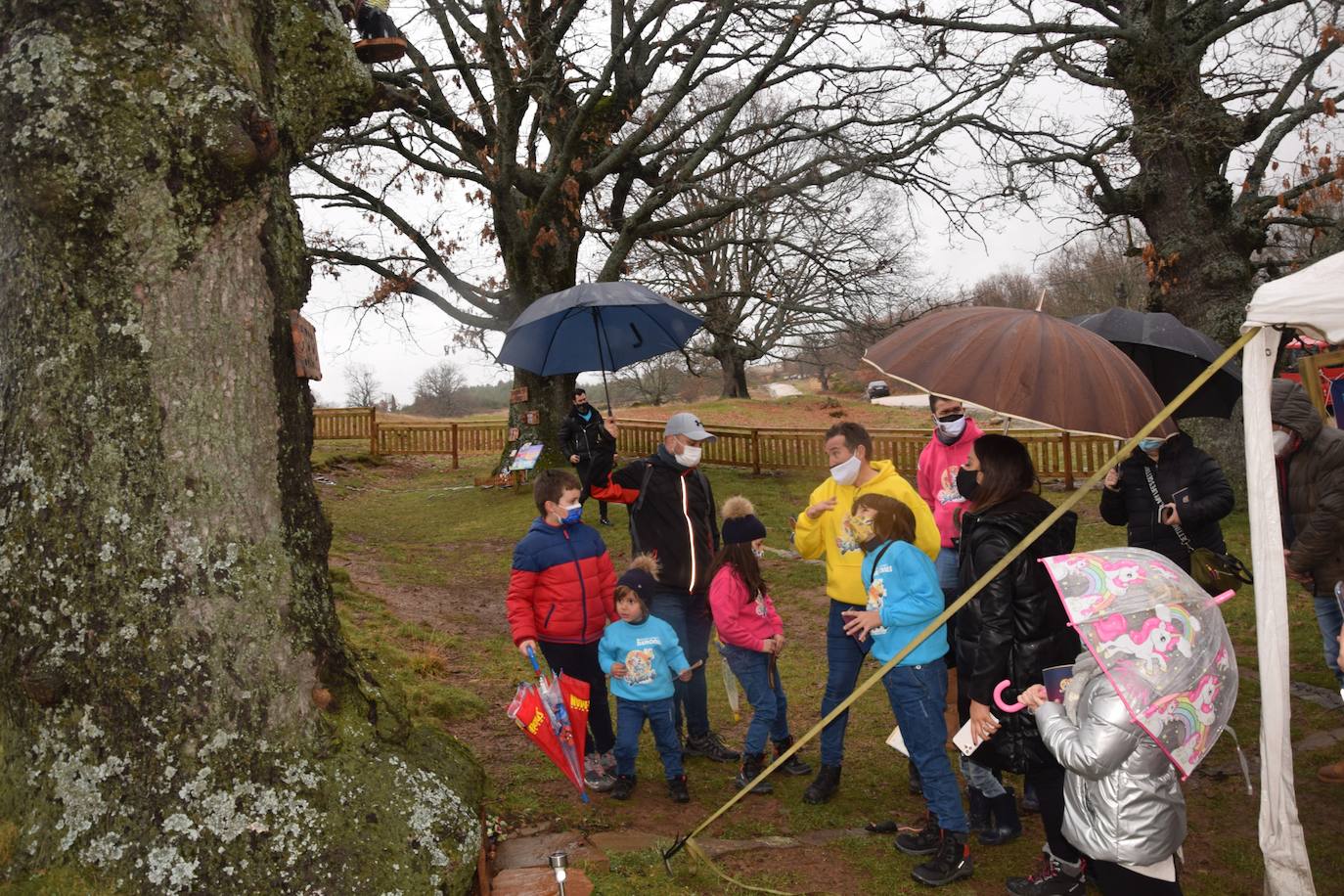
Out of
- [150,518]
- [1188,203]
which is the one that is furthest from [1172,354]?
[1188,203]

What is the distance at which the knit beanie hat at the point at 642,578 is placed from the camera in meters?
4.59

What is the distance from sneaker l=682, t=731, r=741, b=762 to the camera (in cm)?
507

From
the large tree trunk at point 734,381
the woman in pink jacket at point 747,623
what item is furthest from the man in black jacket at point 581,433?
the large tree trunk at point 734,381

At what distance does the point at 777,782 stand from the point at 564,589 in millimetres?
1473

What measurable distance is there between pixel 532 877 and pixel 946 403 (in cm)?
326

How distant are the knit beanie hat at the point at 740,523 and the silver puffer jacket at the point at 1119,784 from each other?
200 centimetres

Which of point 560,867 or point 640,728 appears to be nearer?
point 560,867

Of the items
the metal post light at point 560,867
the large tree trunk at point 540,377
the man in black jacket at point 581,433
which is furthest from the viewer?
the large tree trunk at point 540,377

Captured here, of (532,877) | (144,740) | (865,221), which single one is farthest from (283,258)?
(865,221)

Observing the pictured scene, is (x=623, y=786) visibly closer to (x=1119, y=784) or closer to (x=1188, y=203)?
(x=1119, y=784)

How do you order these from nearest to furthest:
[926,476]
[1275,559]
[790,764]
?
[1275,559] → [790,764] → [926,476]

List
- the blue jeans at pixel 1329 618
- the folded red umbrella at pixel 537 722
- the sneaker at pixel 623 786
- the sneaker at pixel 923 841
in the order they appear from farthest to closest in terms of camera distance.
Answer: the blue jeans at pixel 1329 618, the sneaker at pixel 623 786, the folded red umbrella at pixel 537 722, the sneaker at pixel 923 841

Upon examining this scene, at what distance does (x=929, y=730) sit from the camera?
12.7 feet

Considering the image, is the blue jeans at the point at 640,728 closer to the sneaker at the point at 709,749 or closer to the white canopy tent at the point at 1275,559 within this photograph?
the sneaker at the point at 709,749
